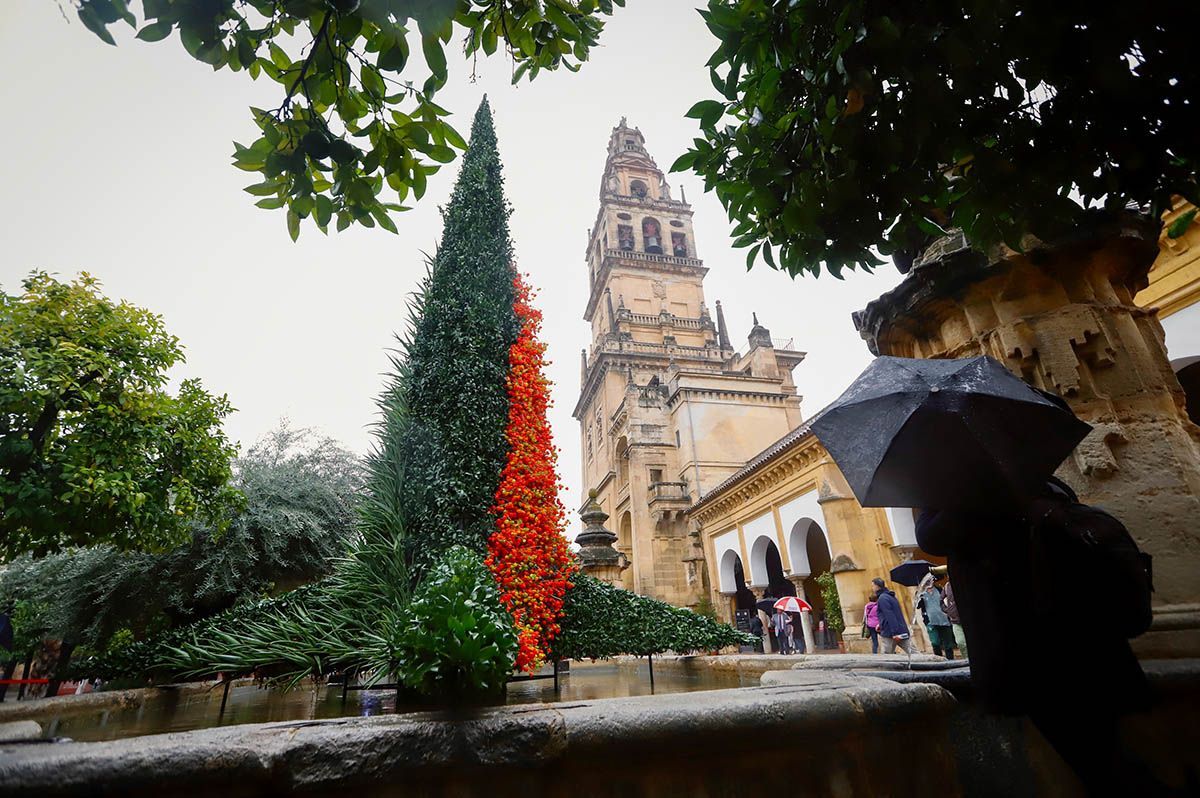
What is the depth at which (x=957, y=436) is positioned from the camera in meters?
2.32

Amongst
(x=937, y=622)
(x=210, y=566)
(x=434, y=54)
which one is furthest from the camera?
(x=210, y=566)

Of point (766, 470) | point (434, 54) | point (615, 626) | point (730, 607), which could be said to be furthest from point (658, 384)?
point (434, 54)

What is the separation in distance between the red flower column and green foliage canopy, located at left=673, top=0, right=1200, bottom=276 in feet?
12.9

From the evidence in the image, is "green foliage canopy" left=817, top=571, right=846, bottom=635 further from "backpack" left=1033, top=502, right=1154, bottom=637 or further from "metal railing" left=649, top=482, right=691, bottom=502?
"backpack" left=1033, top=502, right=1154, bottom=637

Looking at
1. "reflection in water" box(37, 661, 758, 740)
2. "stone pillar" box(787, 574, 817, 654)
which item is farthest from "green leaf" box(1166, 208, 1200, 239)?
"stone pillar" box(787, 574, 817, 654)

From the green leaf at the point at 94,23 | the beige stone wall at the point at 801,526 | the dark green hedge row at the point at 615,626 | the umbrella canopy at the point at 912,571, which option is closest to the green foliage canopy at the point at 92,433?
the dark green hedge row at the point at 615,626

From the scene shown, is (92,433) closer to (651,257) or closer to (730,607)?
(730,607)

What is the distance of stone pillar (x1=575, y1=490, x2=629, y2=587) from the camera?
12.2 m

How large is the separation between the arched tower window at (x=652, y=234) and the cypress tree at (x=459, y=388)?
34.5m

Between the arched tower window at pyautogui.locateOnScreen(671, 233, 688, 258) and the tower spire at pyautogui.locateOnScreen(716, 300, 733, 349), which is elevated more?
the arched tower window at pyautogui.locateOnScreen(671, 233, 688, 258)

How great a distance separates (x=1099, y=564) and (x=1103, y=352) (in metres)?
1.78

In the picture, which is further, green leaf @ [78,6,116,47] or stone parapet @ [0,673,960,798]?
green leaf @ [78,6,116,47]

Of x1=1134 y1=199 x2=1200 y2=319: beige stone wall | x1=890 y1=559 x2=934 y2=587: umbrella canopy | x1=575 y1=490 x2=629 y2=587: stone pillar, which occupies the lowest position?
x1=890 y1=559 x2=934 y2=587: umbrella canopy

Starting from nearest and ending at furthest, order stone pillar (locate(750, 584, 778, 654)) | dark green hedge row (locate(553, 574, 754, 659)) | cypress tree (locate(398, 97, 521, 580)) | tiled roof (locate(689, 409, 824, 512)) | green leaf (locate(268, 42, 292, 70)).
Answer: green leaf (locate(268, 42, 292, 70)) → cypress tree (locate(398, 97, 521, 580)) → dark green hedge row (locate(553, 574, 754, 659)) → tiled roof (locate(689, 409, 824, 512)) → stone pillar (locate(750, 584, 778, 654))
